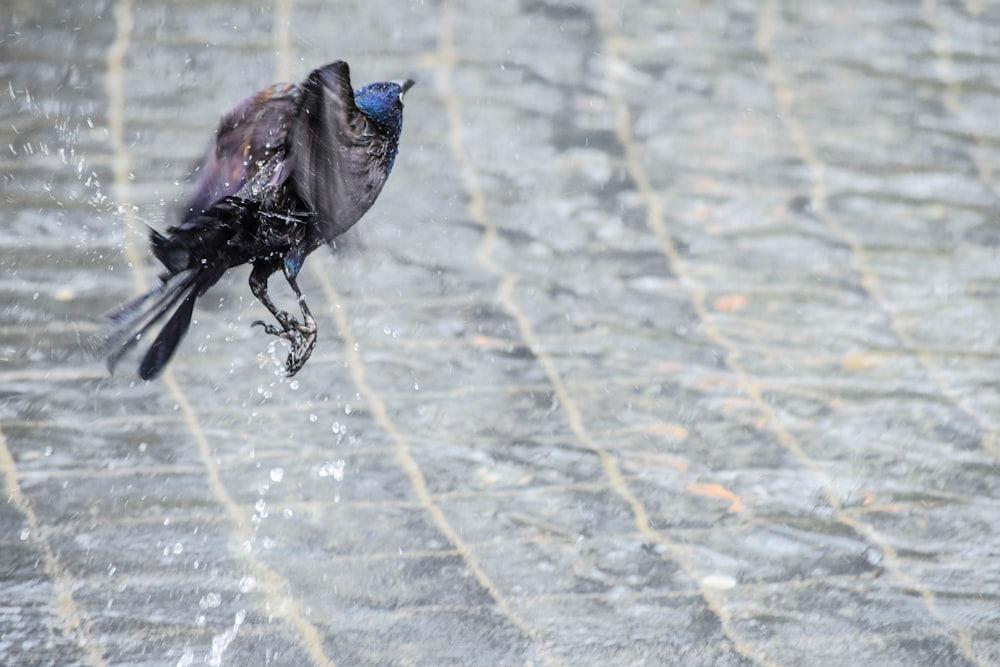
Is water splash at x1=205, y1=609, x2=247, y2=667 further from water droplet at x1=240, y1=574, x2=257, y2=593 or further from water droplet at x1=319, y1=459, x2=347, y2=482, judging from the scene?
water droplet at x1=319, y1=459, x2=347, y2=482

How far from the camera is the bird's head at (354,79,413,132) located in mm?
642

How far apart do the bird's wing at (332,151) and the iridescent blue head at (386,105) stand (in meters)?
0.03

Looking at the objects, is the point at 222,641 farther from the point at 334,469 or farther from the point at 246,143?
the point at 246,143

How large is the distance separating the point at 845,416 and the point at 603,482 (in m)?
0.22

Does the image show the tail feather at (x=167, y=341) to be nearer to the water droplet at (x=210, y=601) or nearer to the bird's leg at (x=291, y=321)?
the bird's leg at (x=291, y=321)

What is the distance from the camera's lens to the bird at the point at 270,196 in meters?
0.56

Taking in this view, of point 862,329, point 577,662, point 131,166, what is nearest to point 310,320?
point 577,662

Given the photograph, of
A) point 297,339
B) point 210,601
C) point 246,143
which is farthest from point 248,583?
point 246,143

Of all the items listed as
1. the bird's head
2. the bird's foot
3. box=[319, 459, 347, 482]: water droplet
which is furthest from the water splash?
the bird's head

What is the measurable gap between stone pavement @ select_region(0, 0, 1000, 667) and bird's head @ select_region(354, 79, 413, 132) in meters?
0.26

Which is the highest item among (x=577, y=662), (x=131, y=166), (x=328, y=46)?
(x=328, y=46)

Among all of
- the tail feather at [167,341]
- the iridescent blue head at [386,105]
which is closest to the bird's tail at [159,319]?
the tail feather at [167,341]

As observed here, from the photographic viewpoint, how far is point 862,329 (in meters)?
1.02

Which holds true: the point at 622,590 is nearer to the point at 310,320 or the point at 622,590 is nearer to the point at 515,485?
the point at 515,485
